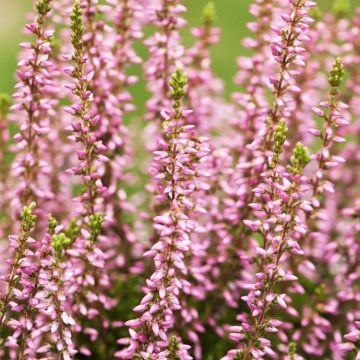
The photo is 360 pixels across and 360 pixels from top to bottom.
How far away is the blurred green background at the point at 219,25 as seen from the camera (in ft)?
29.3

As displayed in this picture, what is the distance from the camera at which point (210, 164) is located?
Result: 12.4ft

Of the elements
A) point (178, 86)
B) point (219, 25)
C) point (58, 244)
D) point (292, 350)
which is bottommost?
point (292, 350)

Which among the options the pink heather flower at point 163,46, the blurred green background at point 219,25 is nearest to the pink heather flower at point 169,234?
the pink heather flower at point 163,46

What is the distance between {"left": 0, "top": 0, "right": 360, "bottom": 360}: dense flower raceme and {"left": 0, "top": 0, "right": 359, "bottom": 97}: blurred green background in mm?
4282

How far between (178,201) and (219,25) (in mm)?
7438

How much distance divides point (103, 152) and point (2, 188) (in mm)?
714

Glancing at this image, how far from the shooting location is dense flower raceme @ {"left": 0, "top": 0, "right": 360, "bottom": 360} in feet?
9.70

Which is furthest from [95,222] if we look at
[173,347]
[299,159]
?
[299,159]

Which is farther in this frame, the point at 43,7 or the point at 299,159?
the point at 43,7

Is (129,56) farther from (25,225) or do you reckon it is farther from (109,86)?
(25,225)

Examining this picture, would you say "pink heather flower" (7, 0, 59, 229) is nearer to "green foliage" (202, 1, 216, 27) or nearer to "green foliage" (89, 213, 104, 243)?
"green foliage" (89, 213, 104, 243)

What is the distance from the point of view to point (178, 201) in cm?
301

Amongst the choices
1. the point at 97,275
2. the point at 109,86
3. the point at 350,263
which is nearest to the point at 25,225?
the point at 97,275

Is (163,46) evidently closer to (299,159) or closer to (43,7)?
(43,7)
